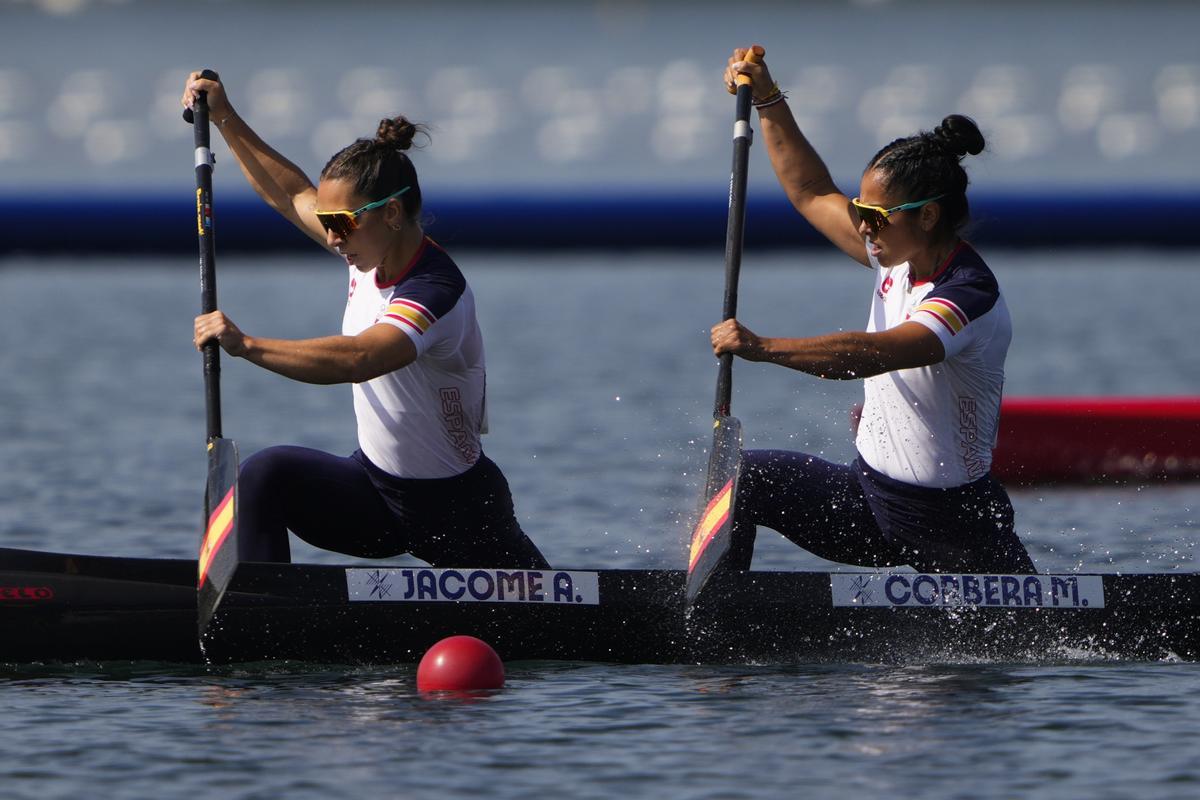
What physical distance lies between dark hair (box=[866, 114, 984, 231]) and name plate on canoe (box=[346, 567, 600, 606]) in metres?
1.47

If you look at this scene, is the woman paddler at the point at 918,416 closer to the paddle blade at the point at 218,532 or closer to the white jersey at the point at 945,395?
the white jersey at the point at 945,395

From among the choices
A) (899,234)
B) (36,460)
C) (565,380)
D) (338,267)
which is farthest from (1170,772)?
(338,267)

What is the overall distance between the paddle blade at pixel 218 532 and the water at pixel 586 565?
0.85 feet

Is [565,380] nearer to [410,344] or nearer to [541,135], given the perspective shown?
[410,344]

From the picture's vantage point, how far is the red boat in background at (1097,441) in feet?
37.5

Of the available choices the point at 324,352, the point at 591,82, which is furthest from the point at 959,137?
the point at 591,82

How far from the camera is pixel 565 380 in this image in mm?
16281

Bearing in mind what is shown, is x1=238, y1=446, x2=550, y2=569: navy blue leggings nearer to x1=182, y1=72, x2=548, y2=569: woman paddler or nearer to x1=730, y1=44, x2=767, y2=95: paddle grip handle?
x1=182, y1=72, x2=548, y2=569: woman paddler

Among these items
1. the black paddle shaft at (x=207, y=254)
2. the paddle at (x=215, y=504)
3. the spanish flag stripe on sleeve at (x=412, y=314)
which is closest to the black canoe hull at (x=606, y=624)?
the paddle at (x=215, y=504)

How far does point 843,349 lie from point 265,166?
197 cm

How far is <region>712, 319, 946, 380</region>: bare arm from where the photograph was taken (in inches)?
237

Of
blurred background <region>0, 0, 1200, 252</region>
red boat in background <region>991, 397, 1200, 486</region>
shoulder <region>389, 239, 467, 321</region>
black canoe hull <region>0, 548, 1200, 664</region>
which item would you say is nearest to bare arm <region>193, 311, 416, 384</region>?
shoulder <region>389, 239, 467, 321</region>

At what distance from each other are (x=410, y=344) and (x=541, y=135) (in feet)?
96.1

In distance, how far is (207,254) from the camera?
6.71m
